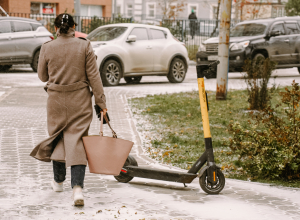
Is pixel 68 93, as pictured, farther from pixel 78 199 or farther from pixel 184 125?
pixel 184 125

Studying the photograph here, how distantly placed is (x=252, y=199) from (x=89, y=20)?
21.9 meters

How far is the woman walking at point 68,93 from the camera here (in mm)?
4902

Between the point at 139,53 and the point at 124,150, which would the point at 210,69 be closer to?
the point at 124,150

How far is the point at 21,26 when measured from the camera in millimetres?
18953

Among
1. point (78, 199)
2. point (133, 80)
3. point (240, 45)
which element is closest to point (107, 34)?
point (133, 80)

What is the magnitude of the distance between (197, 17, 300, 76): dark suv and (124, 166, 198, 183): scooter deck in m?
13.0

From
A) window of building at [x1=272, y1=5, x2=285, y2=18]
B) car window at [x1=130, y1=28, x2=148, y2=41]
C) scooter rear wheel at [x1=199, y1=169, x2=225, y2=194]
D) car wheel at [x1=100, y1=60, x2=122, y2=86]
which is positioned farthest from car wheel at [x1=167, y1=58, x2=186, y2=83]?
window of building at [x1=272, y1=5, x2=285, y2=18]

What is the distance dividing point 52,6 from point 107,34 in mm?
21806

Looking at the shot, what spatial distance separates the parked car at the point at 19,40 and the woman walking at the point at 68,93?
1384 centimetres

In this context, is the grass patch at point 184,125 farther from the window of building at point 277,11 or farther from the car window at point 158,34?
the window of building at point 277,11

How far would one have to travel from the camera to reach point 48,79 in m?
5.11

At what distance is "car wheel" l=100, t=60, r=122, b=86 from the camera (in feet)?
50.2

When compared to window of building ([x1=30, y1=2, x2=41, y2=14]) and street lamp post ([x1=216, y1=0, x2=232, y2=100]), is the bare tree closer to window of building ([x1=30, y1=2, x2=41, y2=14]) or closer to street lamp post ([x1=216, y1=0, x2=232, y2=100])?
window of building ([x1=30, y1=2, x2=41, y2=14])

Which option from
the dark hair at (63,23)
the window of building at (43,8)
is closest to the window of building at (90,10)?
the window of building at (43,8)
